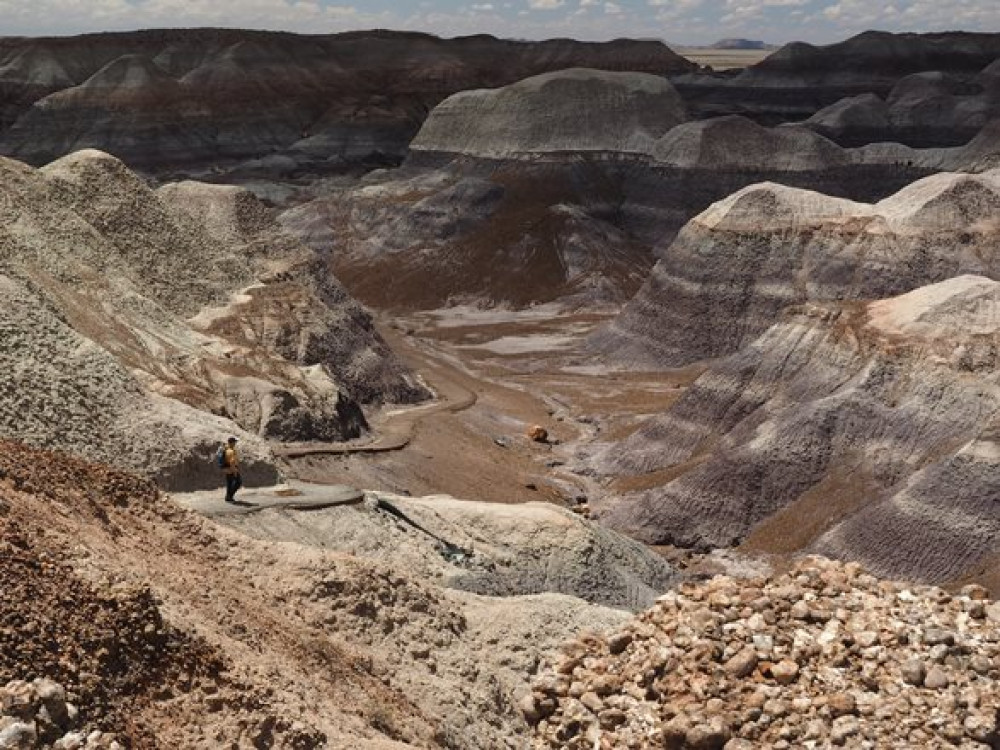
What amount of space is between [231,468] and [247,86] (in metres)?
125

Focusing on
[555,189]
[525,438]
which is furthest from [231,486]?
[555,189]

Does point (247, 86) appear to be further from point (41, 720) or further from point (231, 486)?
point (41, 720)

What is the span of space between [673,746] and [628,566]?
15.7m

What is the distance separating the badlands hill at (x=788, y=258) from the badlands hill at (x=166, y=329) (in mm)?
16289

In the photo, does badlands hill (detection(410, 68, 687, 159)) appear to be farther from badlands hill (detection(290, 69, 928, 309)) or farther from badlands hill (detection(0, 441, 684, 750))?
badlands hill (detection(0, 441, 684, 750))

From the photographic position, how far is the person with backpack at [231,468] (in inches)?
981

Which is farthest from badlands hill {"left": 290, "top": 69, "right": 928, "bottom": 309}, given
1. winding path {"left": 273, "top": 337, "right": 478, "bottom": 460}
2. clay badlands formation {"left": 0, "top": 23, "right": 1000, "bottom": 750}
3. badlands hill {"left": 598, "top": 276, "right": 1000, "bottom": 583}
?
badlands hill {"left": 598, "top": 276, "right": 1000, "bottom": 583}

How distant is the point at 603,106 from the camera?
335 feet

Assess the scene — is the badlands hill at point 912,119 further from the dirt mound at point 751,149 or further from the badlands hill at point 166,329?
the badlands hill at point 166,329

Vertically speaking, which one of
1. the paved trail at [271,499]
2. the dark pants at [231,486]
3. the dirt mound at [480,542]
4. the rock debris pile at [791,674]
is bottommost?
the dirt mound at [480,542]

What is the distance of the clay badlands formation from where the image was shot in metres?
13.8

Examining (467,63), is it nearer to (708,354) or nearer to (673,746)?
(708,354)

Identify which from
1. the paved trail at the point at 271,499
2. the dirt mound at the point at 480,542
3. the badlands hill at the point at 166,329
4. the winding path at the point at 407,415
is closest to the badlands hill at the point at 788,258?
the winding path at the point at 407,415

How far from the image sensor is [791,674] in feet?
45.0
